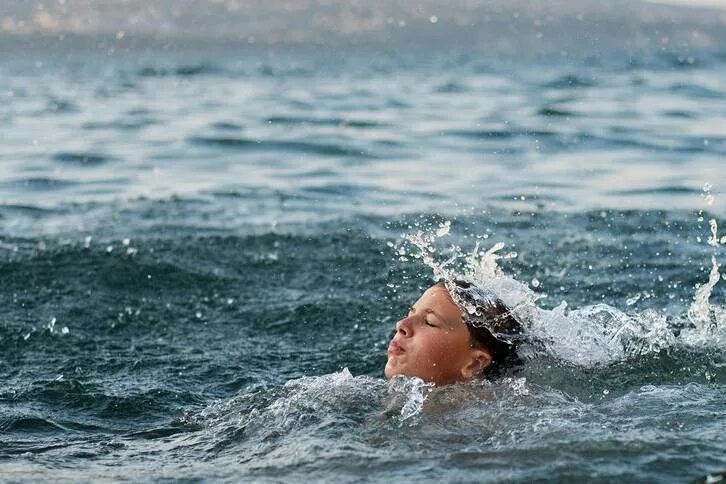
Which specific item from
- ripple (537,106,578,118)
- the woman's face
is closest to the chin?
the woman's face

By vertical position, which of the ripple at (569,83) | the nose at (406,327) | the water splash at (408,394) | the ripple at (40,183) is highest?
the ripple at (569,83)

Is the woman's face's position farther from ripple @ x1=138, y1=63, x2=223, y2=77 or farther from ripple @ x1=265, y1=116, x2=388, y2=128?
ripple @ x1=138, y1=63, x2=223, y2=77

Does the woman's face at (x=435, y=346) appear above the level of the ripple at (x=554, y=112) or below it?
below

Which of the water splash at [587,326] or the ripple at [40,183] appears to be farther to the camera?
the ripple at [40,183]

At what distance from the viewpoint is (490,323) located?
6.12 metres

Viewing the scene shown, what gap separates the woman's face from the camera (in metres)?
5.93

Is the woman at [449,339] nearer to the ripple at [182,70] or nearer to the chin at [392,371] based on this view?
the chin at [392,371]

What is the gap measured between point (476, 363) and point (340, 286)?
3408 mm

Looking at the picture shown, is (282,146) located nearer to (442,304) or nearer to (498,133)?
(498,133)

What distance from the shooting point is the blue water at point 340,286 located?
17.0ft

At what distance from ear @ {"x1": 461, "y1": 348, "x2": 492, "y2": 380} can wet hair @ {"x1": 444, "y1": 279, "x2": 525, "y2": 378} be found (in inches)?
1.0

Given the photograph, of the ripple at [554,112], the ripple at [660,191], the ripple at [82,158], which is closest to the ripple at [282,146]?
the ripple at [82,158]

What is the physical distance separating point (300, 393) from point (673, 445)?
1935mm

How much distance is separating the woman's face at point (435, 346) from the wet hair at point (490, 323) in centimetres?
5
